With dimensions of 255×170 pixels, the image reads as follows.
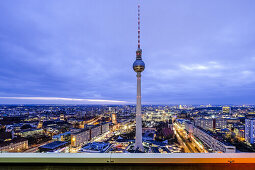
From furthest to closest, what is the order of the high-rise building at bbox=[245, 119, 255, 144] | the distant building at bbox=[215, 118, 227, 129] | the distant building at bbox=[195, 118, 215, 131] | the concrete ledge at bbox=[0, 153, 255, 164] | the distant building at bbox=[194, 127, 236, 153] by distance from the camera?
the distant building at bbox=[195, 118, 215, 131] → the distant building at bbox=[215, 118, 227, 129] → the high-rise building at bbox=[245, 119, 255, 144] → the distant building at bbox=[194, 127, 236, 153] → the concrete ledge at bbox=[0, 153, 255, 164]

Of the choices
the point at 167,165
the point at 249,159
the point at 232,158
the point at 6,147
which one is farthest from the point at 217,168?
the point at 6,147

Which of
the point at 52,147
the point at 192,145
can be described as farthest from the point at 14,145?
the point at 192,145

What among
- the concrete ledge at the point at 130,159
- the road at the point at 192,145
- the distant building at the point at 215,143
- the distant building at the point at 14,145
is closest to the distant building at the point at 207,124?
the road at the point at 192,145

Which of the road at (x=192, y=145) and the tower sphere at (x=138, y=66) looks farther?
the tower sphere at (x=138, y=66)

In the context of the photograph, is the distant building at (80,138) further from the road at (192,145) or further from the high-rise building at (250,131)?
the high-rise building at (250,131)

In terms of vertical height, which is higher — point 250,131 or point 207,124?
point 250,131

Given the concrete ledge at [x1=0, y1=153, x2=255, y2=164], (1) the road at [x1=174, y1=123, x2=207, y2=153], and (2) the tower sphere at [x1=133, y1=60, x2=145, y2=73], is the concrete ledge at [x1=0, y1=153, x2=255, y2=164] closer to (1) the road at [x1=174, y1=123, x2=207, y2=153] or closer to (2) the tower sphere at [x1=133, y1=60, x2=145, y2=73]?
(2) the tower sphere at [x1=133, y1=60, x2=145, y2=73]

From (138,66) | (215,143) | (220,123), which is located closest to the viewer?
(215,143)

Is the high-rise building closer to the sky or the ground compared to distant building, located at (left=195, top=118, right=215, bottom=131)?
closer to the sky

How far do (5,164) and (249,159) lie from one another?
5.86ft

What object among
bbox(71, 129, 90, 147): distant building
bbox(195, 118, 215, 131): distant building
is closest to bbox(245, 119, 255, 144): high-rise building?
bbox(195, 118, 215, 131): distant building

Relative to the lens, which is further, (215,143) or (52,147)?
(215,143)

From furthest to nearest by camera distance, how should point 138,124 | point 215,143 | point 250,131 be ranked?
point 250,131 → point 138,124 → point 215,143

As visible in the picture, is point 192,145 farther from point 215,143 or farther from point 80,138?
point 80,138
